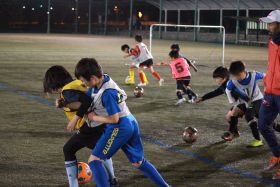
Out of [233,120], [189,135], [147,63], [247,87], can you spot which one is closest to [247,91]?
[247,87]

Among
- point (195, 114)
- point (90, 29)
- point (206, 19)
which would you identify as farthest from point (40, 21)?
point (195, 114)

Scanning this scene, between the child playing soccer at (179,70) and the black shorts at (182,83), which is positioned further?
the black shorts at (182,83)

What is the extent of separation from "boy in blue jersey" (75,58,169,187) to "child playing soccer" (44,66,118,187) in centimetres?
12

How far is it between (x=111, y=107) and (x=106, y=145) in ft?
1.43

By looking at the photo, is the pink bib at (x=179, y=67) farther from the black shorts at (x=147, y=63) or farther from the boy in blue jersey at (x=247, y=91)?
the boy in blue jersey at (x=247, y=91)

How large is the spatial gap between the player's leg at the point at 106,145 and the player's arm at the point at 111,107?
0.16m

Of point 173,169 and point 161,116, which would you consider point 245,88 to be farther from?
point 161,116

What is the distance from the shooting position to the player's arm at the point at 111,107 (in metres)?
4.74

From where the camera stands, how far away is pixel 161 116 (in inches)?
418

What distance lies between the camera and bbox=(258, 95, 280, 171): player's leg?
6375 millimetres

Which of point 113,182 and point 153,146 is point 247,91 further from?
point 113,182

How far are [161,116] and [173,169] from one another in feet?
12.9

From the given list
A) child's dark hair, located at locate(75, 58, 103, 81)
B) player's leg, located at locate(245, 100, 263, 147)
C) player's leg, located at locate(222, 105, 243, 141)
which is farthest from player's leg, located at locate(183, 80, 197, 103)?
child's dark hair, located at locate(75, 58, 103, 81)

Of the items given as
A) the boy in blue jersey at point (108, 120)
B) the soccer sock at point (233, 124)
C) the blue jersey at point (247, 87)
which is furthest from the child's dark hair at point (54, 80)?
the soccer sock at point (233, 124)
